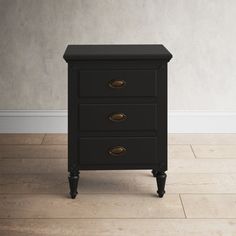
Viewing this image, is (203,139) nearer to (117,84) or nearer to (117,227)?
(117,84)

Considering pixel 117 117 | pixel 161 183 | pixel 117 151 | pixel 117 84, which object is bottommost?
pixel 161 183

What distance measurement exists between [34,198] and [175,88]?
140 centimetres

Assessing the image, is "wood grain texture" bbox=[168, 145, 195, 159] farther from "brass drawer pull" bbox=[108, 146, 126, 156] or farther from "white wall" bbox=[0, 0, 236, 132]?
"brass drawer pull" bbox=[108, 146, 126, 156]

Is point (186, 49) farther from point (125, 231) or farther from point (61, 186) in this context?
point (125, 231)

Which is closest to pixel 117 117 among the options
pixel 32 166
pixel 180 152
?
pixel 32 166

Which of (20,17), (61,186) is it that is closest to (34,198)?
(61,186)

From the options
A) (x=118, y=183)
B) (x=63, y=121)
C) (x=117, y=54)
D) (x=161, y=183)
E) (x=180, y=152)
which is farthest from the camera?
(x=63, y=121)

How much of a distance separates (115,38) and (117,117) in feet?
3.67

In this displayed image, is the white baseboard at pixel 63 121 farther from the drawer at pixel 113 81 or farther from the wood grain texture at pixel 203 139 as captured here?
the drawer at pixel 113 81

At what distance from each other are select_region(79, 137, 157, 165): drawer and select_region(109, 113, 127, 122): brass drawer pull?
0.29 ft

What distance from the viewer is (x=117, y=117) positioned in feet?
9.25

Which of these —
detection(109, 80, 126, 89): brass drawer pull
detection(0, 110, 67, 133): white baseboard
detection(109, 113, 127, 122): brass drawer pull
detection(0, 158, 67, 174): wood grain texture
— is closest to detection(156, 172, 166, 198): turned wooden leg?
detection(109, 113, 127, 122): brass drawer pull

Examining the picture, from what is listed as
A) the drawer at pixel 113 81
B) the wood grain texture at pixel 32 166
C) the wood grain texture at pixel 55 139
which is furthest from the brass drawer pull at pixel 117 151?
the wood grain texture at pixel 55 139

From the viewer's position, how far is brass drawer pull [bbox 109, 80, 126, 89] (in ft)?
9.14
